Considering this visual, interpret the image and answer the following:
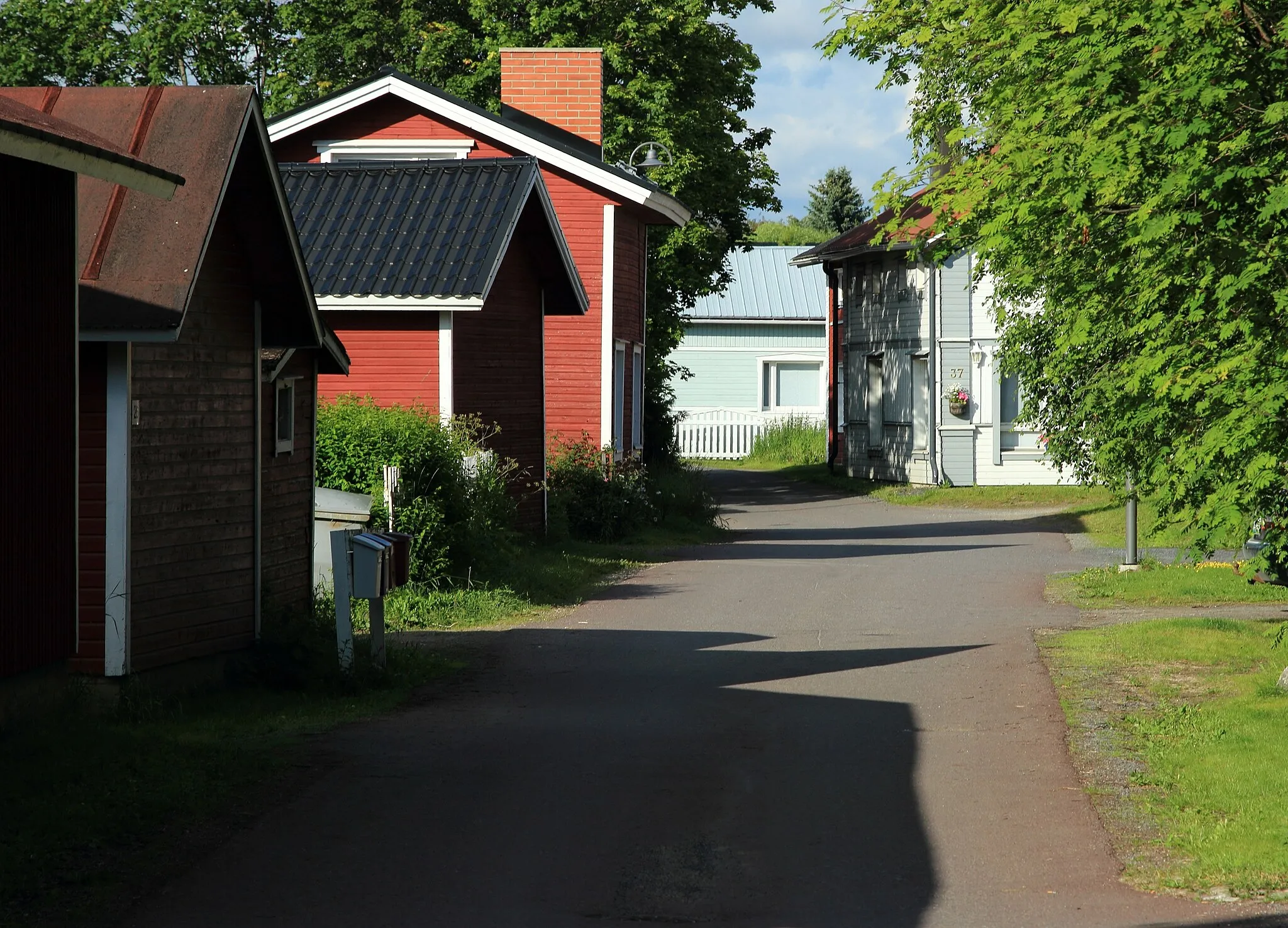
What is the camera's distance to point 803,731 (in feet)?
32.3

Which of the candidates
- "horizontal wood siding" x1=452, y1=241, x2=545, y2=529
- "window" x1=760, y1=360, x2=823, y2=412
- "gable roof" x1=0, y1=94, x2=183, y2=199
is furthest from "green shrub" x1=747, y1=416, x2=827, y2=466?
"gable roof" x1=0, y1=94, x2=183, y2=199

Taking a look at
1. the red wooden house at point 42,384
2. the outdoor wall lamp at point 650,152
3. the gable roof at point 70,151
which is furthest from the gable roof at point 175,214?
the outdoor wall lamp at point 650,152

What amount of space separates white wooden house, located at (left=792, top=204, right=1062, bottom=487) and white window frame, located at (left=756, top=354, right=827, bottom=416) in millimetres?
15413

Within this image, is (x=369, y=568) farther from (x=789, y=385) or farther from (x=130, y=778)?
(x=789, y=385)

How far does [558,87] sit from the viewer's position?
92.6 ft

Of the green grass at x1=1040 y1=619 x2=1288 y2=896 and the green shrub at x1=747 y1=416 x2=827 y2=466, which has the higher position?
the green shrub at x1=747 y1=416 x2=827 y2=466

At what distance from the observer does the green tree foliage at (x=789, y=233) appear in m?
97.6

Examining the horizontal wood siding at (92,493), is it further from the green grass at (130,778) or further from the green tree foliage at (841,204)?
the green tree foliage at (841,204)

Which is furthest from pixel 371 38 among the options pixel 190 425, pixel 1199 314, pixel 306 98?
pixel 1199 314

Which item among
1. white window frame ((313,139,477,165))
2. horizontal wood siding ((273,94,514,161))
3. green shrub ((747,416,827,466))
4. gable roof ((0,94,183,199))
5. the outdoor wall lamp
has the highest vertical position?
the outdoor wall lamp

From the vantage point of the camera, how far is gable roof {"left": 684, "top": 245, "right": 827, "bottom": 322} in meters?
58.0

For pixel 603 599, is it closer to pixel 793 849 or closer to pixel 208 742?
pixel 208 742

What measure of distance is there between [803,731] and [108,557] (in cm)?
461

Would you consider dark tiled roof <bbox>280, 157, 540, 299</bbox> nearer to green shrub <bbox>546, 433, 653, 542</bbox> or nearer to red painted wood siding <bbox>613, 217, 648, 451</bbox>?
green shrub <bbox>546, 433, 653, 542</bbox>
